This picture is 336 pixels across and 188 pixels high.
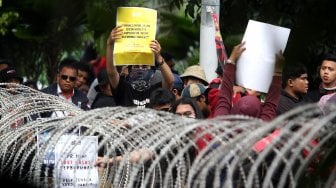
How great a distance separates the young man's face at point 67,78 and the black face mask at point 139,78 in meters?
1.05

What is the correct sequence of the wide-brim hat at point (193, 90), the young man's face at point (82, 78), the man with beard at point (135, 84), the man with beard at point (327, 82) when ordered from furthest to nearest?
the young man's face at point (82, 78), the wide-brim hat at point (193, 90), the man with beard at point (135, 84), the man with beard at point (327, 82)

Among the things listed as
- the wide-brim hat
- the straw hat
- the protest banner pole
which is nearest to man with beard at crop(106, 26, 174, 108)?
the wide-brim hat

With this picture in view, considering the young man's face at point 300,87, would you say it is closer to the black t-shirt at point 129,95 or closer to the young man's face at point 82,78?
the black t-shirt at point 129,95

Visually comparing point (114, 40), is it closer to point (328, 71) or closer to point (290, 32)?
point (328, 71)

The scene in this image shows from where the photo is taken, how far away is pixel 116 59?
20.7 ft

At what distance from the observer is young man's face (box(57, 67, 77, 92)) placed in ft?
26.1

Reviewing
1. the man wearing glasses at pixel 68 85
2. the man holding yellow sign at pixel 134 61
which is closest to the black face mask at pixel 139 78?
the man holding yellow sign at pixel 134 61

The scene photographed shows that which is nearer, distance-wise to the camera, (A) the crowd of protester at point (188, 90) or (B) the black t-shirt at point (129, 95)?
(A) the crowd of protester at point (188, 90)

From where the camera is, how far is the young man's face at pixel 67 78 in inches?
314

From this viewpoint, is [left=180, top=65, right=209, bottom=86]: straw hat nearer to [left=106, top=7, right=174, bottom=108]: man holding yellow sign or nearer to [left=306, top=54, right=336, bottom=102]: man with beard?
[left=106, top=7, right=174, bottom=108]: man holding yellow sign

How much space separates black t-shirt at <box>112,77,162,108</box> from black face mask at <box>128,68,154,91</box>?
0.03 m

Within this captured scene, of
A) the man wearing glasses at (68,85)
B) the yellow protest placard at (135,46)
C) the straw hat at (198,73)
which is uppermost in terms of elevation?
the yellow protest placard at (135,46)

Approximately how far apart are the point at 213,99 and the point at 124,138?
253cm

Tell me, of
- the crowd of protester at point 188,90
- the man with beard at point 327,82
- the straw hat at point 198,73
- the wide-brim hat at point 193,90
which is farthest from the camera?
the straw hat at point 198,73
